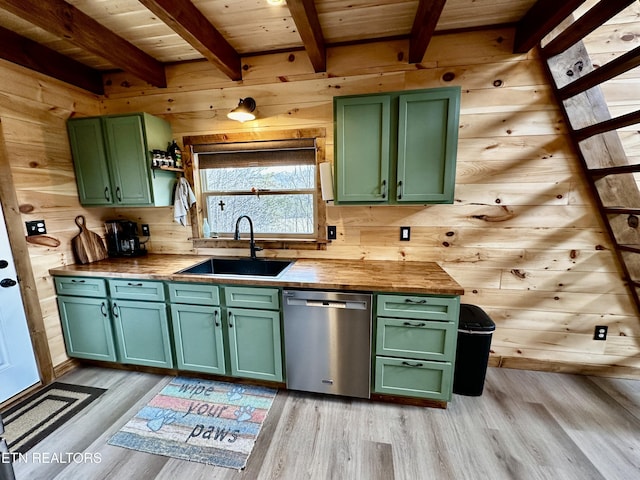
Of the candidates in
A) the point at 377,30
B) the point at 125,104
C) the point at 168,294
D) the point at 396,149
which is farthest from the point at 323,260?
the point at 125,104

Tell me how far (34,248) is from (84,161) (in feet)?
2.71

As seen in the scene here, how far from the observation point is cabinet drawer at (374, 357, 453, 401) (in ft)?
6.09

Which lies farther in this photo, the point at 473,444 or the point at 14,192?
the point at 14,192

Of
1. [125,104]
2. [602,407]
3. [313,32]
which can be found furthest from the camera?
[125,104]

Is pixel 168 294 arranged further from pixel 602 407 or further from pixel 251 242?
pixel 602 407

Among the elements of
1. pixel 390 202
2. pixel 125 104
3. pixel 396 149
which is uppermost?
pixel 125 104

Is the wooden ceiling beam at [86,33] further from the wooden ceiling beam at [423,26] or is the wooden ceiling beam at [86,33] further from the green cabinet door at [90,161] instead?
the wooden ceiling beam at [423,26]

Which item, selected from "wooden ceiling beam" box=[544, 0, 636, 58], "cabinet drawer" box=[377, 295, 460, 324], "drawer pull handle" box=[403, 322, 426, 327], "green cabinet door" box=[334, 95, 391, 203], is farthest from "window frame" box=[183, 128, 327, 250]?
"wooden ceiling beam" box=[544, 0, 636, 58]

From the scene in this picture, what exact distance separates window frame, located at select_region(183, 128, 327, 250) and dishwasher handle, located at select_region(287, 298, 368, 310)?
0.69 metres

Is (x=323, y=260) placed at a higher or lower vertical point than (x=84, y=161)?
lower

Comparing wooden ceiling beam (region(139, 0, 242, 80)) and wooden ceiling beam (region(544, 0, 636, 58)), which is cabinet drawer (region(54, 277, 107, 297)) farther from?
wooden ceiling beam (region(544, 0, 636, 58))

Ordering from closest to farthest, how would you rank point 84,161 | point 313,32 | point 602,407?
point 313,32 < point 602,407 < point 84,161

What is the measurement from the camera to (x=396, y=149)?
1992 mm

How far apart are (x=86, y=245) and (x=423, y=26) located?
322cm
